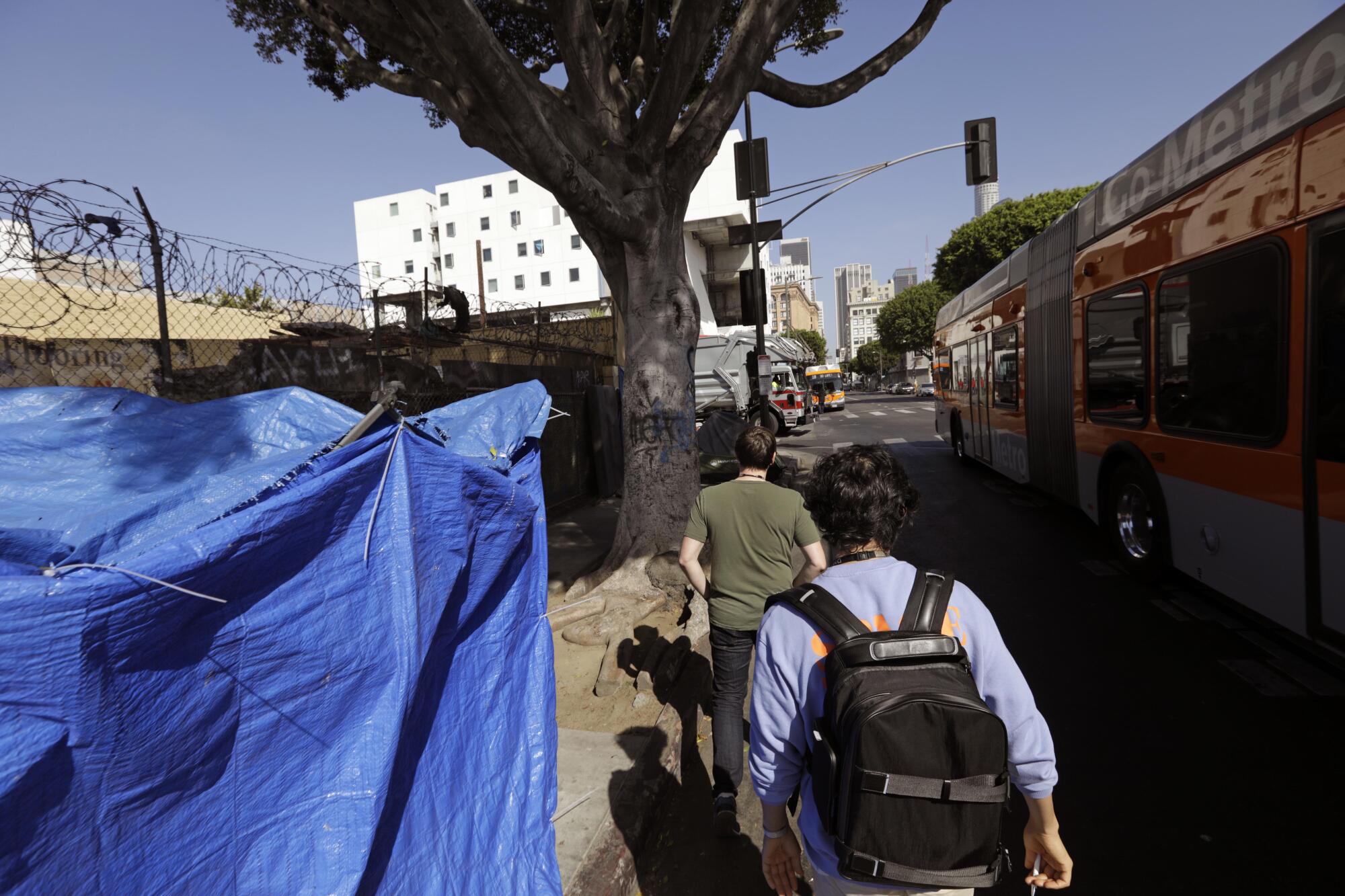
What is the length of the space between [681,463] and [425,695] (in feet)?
13.7

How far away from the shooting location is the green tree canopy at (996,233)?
3794cm

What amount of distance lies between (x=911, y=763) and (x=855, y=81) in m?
8.48

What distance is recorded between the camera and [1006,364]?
33.0 feet

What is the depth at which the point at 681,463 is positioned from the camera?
21.3ft

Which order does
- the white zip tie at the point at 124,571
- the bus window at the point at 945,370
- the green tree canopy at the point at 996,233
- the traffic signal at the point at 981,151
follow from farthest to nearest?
the green tree canopy at the point at 996,233, the bus window at the point at 945,370, the traffic signal at the point at 981,151, the white zip tie at the point at 124,571

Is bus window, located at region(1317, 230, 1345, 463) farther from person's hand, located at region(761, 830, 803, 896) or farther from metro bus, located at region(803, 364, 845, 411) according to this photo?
metro bus, located at region(803, 364, 845, 411)

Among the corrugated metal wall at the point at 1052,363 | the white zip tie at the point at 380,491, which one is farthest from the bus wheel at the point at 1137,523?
the white zip tie at the point at 380,491

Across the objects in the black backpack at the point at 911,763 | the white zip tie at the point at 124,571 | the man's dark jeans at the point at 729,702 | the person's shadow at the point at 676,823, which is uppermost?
the white zip tie at the point at 124,571

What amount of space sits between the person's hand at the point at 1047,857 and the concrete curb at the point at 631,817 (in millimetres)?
1700

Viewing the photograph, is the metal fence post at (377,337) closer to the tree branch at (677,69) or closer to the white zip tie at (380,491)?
the tree branch at (677,69)

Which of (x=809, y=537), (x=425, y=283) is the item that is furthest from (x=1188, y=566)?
(x=425, y=283)

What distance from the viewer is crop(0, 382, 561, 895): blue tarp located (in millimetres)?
1427

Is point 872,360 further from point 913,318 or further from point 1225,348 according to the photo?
point 1225,348

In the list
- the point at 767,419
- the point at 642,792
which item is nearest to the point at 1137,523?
the point at 642,792
